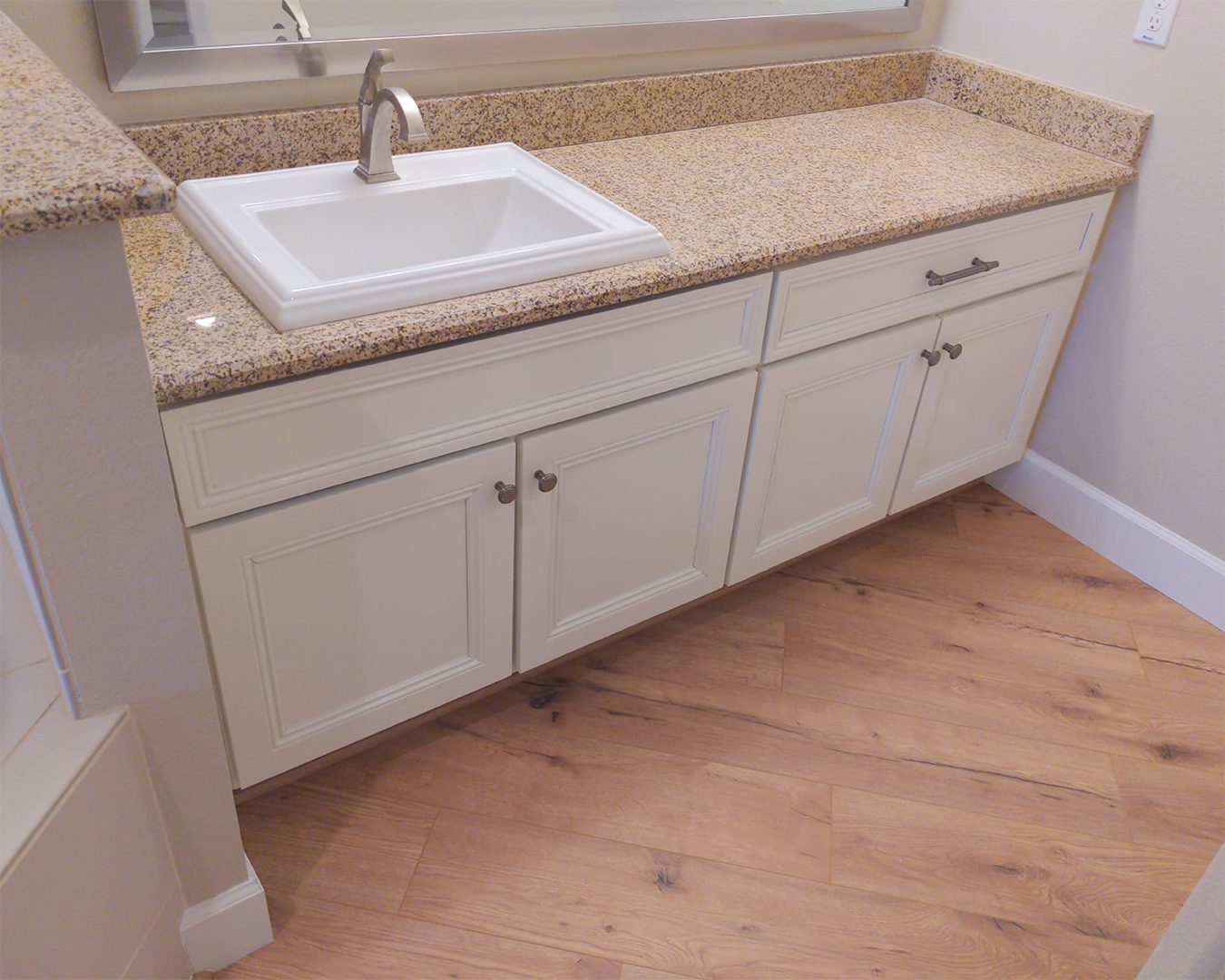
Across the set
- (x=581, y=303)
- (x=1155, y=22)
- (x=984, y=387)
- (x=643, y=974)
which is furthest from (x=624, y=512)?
(x=1155, y=22)

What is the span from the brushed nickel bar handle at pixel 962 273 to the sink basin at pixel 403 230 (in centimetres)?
60

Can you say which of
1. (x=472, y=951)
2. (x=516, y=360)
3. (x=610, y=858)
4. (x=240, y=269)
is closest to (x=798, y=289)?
(x=516, y=360)

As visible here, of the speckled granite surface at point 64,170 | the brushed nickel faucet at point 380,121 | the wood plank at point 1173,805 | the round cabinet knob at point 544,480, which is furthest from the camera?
the wood plank at point 1173,805

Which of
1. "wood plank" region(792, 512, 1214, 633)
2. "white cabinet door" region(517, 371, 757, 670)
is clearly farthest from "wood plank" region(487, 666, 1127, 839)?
"wood plank" region(792, 512, 1214, 633)

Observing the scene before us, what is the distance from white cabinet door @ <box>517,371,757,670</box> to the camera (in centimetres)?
152

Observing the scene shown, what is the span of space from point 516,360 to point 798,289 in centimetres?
51

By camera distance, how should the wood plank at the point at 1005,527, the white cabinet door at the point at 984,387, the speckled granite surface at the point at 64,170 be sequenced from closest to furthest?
the speckled granite surface at the point at 64,170 → the white cabinet door at the point at 984,387 → the wood plank at the point at 1005,527

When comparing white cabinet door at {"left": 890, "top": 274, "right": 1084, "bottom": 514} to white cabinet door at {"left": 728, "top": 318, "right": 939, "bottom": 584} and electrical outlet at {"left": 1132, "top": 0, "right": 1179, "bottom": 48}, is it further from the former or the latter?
electrical outlet at {"left": 1132, "top": 0, "right": 1179, "bottom": 48}

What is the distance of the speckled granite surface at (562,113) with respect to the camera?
151 centimetres

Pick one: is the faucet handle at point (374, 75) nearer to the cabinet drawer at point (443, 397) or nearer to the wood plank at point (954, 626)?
the cabinet drawer at point (443, 397)

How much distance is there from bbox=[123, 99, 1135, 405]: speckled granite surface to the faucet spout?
0.27 meters

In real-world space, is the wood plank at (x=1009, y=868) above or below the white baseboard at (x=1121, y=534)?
below

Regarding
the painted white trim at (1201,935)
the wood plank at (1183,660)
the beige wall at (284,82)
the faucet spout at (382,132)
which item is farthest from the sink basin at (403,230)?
the wood plank at (1183,660)

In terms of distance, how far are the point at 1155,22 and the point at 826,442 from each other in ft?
3.27
